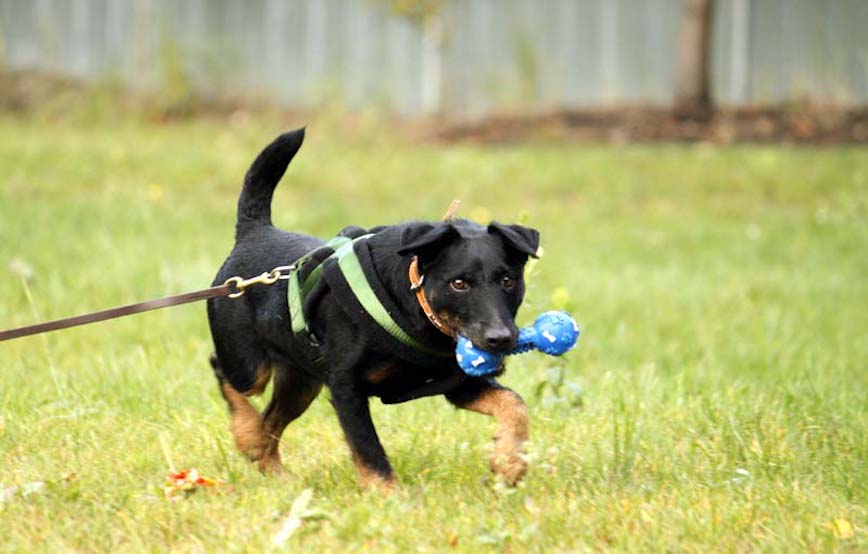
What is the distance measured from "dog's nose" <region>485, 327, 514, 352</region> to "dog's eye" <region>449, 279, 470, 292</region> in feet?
0.71

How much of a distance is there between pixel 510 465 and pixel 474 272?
0.68m

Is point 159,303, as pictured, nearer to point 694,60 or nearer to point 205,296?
point 205,296

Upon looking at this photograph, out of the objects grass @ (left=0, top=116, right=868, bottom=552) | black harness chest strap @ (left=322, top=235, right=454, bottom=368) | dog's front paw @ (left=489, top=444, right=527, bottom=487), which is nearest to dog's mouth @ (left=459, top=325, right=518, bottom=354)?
black harness chest strap @ (left=322, top=235, right=454, bottom=368)

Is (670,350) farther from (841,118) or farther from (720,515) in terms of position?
(841,118)

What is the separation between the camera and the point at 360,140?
49.7 ft

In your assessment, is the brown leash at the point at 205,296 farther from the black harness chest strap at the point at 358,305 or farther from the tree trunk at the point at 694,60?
the tree trunk at the point at 694,60

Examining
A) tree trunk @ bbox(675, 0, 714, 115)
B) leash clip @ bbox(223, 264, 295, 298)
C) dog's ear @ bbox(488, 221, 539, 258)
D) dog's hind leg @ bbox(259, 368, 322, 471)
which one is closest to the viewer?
dog's ear @ bbox(488, 221, 539, 258)

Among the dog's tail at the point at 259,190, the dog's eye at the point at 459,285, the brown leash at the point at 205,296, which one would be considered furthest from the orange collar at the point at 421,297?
the dog's tail at the point at 259,190

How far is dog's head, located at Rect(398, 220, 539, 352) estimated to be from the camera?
400 centimetres

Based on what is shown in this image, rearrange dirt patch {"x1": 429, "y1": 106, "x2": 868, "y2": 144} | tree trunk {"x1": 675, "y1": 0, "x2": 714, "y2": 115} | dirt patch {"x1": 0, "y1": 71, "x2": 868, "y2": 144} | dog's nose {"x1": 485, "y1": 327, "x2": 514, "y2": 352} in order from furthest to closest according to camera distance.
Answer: tree trunk {"x1": 675, "y1": 0, "x2": 714, "y2": 115} → dirt patch {"x1": 0, "y1": 71, "x2": 868, "y2": 144} → dirt patch {"x1": 429, "y1": 106, "x2": 868, "y2": 144} → dog's nose {"x1": 485, "y1": 327, "x2": 514, "y2": 352}

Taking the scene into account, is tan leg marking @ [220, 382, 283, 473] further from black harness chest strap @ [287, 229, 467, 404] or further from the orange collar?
the orange collar

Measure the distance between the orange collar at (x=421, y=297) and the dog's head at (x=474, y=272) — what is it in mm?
23

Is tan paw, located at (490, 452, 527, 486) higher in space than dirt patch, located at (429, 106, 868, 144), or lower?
higher

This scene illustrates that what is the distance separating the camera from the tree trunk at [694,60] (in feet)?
51.1
